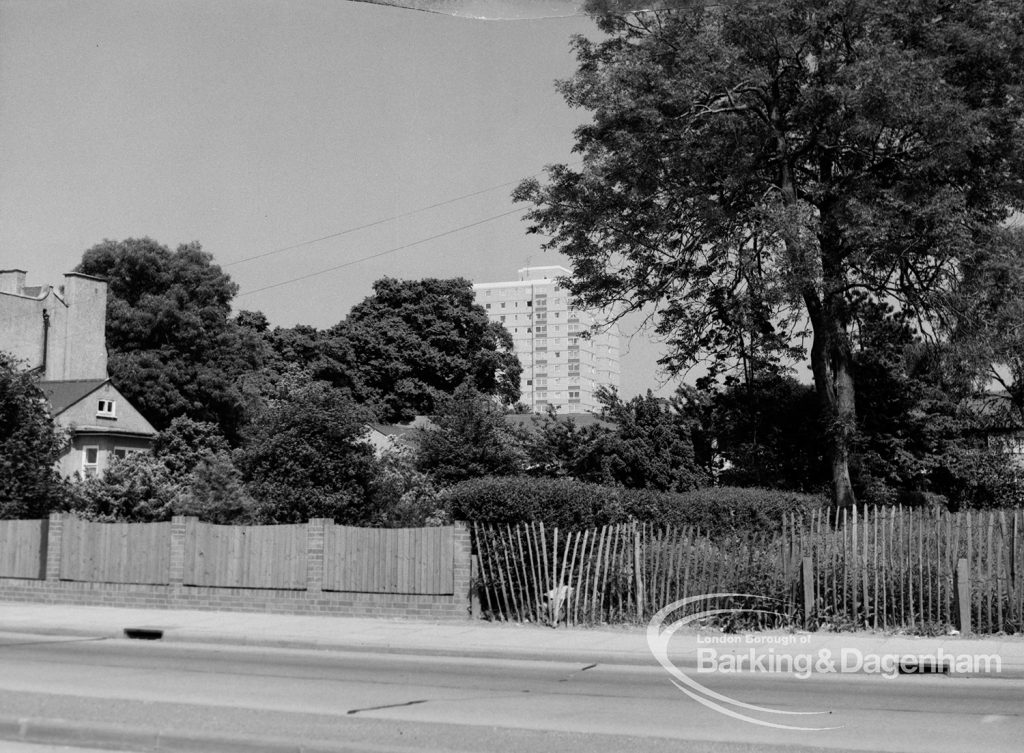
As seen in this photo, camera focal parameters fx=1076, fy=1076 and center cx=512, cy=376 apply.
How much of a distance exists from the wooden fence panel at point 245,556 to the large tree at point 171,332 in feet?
106

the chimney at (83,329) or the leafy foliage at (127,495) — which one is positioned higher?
the chimney at (83,329)

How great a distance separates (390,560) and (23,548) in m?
9.08

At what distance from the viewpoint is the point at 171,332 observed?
54.0m

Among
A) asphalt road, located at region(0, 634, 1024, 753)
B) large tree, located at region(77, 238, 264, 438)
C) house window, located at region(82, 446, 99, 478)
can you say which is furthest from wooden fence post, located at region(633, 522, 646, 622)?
large tree, located at region(77, 238, 264, 438)

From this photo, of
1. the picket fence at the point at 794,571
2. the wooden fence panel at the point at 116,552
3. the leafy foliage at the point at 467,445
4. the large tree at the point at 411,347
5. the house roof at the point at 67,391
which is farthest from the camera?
the large tree at the point at 411,347

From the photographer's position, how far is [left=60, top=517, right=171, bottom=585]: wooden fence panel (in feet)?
69.5

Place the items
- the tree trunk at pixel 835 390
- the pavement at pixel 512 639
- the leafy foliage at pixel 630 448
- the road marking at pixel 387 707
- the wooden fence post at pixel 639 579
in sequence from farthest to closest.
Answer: the leafy foliage at pixel 630 448
the tree trunk at pixel 835 390
the wooden fence post at pixel 639 579
the pavement at pixel 512 639
the road marking at pixel 387 707

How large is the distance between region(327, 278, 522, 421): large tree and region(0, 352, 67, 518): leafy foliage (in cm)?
4153

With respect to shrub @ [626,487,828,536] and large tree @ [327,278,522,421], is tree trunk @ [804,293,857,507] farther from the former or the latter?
large tree @ [327,278,522,421]

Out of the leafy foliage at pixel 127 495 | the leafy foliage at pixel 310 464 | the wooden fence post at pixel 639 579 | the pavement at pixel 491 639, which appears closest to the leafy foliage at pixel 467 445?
the leafy foliage at pixel 310 464

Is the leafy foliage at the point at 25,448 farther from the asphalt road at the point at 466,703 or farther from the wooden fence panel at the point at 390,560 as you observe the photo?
the asphalt road at the point at 466,703

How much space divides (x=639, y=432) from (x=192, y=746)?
67.3 feet

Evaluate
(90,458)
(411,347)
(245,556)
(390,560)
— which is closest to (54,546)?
(245,556)

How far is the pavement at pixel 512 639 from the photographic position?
46.9ft
